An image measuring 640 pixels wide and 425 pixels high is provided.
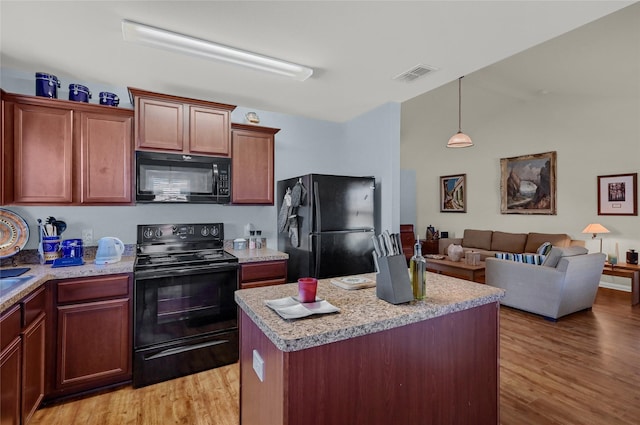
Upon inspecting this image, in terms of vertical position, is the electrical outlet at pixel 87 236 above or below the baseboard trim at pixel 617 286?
above

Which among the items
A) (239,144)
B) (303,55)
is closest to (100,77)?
(239,144)

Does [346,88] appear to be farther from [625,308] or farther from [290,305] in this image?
[625,308]

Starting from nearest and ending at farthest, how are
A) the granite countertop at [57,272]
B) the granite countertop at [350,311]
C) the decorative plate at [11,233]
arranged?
1. the granite countertop at [350,311]
2. the granite countertop at [57,272]
3. the decorative plate at [11,233]

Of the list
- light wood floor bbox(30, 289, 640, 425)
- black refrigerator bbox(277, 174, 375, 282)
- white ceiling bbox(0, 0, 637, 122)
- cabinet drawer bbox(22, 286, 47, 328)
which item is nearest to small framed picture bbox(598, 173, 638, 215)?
light wood floor bbox(30, 289, 640, 425)

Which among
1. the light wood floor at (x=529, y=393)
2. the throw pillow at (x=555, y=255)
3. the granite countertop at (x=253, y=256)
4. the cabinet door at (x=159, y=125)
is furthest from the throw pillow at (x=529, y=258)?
the cabinet door at (x=159, y=125)

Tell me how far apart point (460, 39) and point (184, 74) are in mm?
2129

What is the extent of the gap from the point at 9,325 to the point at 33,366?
52 centimetres

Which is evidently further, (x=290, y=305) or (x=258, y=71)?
(x=258, y=71)

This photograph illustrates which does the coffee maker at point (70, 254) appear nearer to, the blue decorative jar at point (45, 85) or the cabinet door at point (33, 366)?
the cabinet door at point (33, 366)

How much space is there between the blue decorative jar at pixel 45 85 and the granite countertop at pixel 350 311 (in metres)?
2.26

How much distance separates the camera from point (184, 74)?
2.60m

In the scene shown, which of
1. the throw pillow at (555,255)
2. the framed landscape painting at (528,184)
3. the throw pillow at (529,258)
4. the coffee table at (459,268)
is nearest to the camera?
the throw pillow at (555,255)

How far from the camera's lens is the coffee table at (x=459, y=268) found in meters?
4.54

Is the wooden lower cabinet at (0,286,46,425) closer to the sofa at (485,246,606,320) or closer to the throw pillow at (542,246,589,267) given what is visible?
the sofa at (485,246,606,320)
